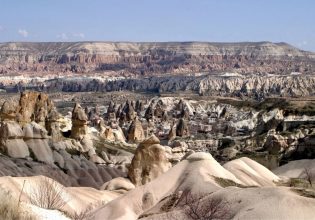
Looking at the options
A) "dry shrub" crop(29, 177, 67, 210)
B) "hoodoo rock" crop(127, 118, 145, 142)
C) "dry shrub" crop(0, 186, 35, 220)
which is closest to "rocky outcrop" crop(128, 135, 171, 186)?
"dry shrub" crop(29, 177, 67, 210)

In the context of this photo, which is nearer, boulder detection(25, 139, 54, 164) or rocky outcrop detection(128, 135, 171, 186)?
rocky outcrop detection(128, 135, 171, 186)

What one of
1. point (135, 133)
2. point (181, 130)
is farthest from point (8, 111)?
point (181, 130)

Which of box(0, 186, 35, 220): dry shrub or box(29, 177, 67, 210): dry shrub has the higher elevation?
box(0, 186, 35, 220): dry shrub

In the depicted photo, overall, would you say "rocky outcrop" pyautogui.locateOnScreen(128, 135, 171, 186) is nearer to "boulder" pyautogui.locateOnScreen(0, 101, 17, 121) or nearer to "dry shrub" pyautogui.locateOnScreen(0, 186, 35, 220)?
"boulder" pyautogui.locateOnScreen(0, 101, 17, 121)

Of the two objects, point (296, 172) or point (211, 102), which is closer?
point (296, 172)

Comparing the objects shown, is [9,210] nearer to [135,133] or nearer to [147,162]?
[147,162]

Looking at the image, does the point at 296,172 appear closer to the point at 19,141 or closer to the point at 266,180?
the point at 266,180

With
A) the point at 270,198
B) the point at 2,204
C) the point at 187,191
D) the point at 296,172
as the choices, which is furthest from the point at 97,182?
the point at 2,204

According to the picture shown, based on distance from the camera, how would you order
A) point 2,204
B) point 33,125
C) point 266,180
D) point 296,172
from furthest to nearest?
point 33,125 → point 296,172 → point 266,180 → point 2,204

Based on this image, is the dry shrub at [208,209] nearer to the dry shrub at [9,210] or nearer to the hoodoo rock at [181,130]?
the dry shrub at [9,210]
